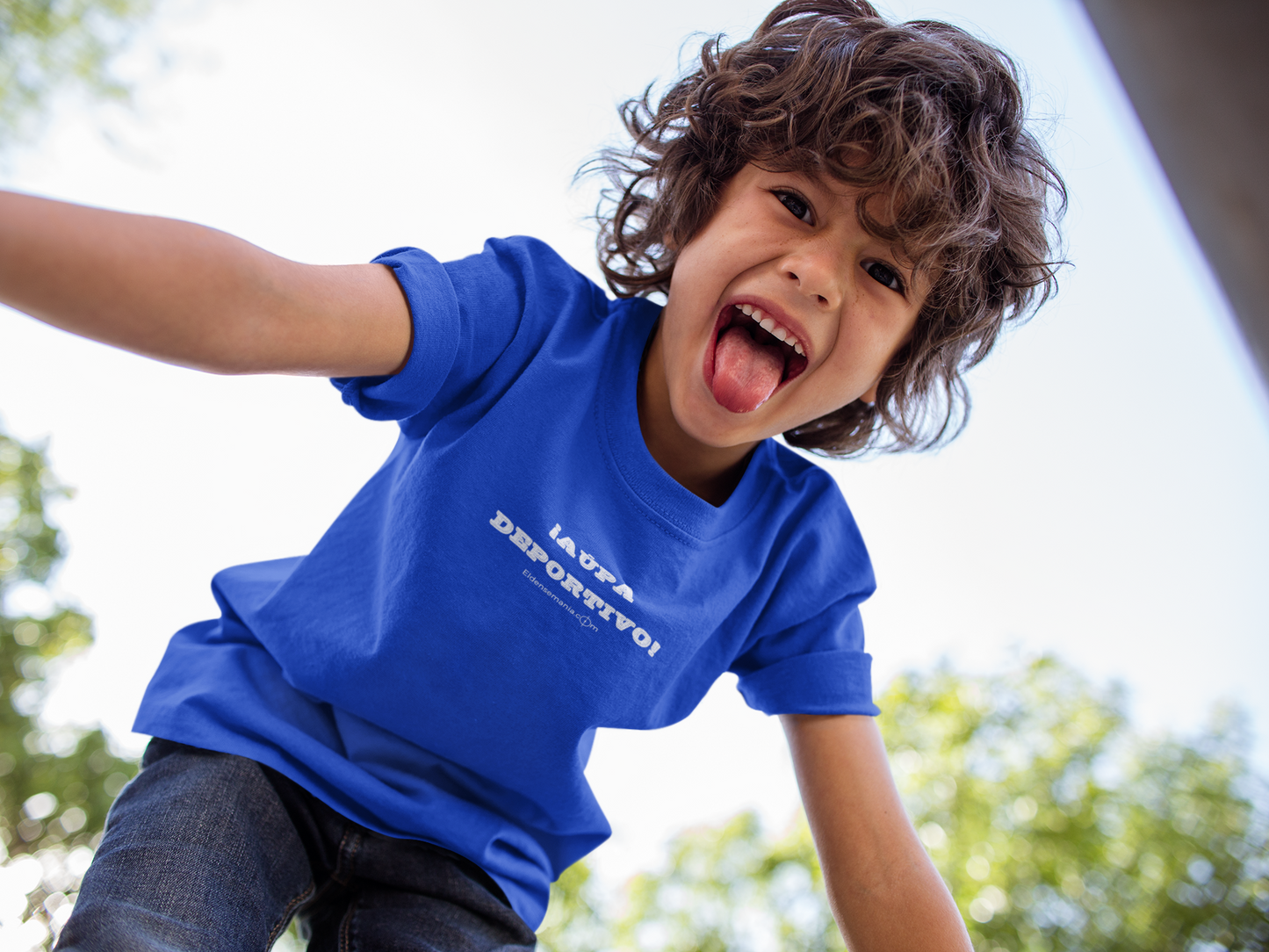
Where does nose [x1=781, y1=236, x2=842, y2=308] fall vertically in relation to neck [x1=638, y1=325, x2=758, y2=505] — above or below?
above

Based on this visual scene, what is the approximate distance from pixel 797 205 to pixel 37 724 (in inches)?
75.2

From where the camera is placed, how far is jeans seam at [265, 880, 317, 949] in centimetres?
71

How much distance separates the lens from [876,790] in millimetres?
829

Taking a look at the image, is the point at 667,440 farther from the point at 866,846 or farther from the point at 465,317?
the point at 866,846

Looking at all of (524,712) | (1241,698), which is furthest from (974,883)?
(524,712)

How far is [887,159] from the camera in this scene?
75cm

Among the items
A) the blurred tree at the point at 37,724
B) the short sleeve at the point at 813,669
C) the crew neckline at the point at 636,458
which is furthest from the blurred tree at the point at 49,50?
the short sleeve at the point at 813,669

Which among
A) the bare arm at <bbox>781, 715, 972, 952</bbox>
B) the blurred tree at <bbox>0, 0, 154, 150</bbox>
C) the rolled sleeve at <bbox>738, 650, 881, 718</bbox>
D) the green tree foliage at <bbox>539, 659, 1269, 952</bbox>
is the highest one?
the blurred tree at <bbox>0, 0, 154, 150</bbox>

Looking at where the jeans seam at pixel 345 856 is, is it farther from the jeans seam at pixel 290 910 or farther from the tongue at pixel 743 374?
the tongue at pixel 743 374

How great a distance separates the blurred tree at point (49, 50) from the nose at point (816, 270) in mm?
2343

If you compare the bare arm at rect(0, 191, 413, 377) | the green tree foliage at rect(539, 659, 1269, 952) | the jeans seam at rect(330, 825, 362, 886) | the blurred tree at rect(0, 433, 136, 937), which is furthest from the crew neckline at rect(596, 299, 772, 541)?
the green tree foliage at rect(539, 659, 1269, 952)

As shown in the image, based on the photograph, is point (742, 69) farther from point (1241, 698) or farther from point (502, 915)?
point (1241, 698)

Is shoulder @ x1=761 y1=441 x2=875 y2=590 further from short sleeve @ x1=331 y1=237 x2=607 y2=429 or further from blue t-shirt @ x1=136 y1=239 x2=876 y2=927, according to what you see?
short sleeve @ x1=331 y1=237 x2=607 y2=429

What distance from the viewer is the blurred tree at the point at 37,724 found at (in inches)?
68.9
